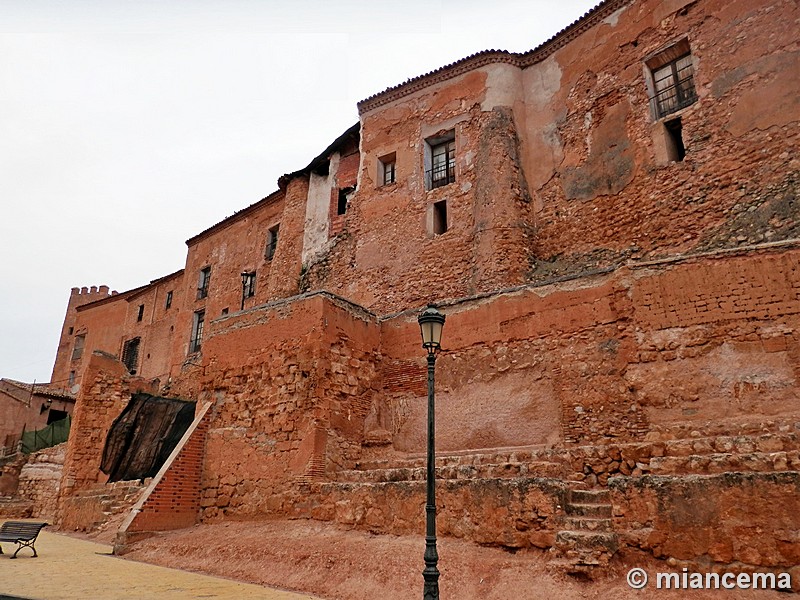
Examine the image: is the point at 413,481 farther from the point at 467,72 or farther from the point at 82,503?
the point at 467,72

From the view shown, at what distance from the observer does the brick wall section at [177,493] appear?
361 inches

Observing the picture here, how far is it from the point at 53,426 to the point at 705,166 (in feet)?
75.0

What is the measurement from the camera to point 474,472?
289 inches

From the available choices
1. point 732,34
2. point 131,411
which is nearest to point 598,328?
point 732,34

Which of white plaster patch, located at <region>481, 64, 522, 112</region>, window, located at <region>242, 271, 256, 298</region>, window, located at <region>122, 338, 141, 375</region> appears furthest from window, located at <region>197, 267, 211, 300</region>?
white plaster patch, located at <region>481, 64, 522, 112</region>

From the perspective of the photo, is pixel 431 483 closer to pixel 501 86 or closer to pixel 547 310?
pixel 547 310

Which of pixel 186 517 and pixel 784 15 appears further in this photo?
pixel 784 15

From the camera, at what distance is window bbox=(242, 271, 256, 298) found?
942 inches

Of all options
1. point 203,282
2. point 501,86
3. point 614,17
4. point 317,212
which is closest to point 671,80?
point 614,17

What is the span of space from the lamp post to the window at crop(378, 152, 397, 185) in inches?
490

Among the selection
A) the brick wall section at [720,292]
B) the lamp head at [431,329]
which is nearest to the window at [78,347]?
the lamp head at [431,329]

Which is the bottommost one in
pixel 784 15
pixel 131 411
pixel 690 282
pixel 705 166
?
pixel 131 411

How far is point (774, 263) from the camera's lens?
752 cm

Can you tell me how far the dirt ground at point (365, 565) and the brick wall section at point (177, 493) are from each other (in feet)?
0.96
